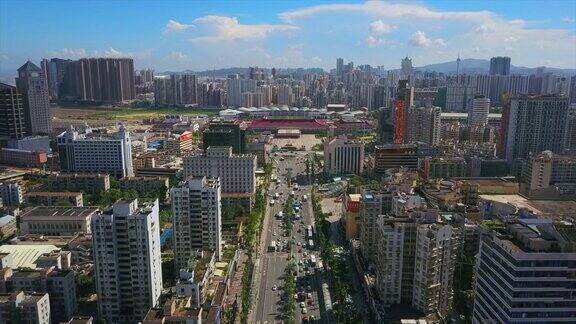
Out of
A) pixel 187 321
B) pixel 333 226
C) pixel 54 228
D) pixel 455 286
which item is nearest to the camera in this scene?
pixel 187 321

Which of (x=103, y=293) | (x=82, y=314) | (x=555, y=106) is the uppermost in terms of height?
(x=555, y=106)

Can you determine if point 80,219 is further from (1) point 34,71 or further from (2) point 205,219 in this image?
(1) point 34,71

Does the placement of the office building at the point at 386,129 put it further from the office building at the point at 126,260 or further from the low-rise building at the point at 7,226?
the office building at the point at 126,260

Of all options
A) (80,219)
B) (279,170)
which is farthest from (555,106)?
(80,219)

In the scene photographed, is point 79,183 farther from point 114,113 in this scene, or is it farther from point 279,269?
point 114,113

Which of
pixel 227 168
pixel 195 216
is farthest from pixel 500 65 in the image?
pixel 195 216

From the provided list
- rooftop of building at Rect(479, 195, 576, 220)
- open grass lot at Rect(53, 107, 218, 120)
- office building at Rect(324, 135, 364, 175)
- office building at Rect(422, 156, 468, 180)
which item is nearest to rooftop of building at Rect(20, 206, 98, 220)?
office building at Rect(324, 135, 364, 175)
